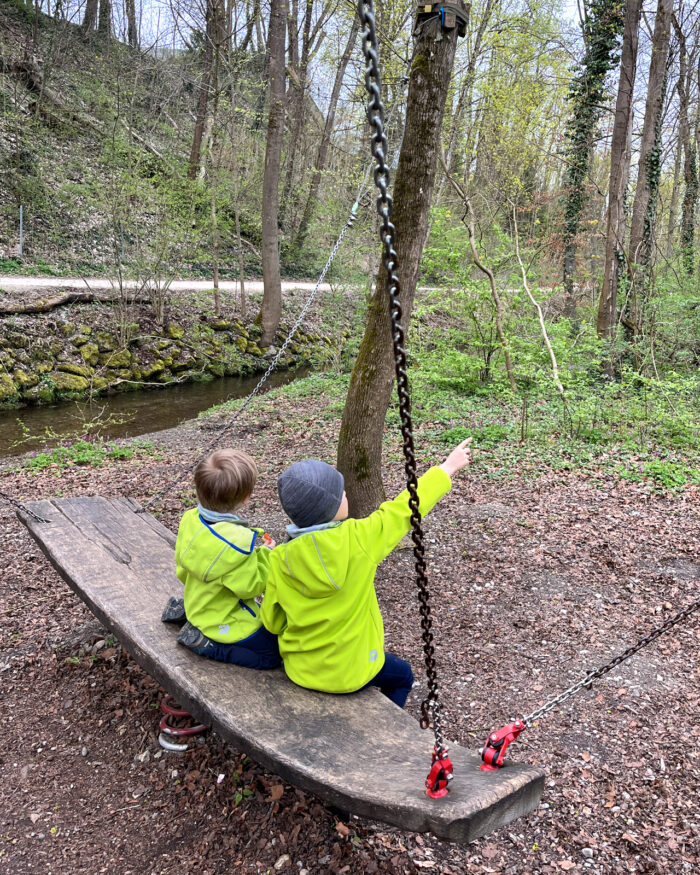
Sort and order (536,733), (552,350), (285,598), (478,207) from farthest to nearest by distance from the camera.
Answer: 1. (478,207)
2. (552,350)
3. (536,733)
4. (285,598)

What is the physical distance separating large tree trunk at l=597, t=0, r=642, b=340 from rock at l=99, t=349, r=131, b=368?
10206 millimetres

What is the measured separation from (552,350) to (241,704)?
322 inches

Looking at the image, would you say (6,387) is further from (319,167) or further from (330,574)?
(319,167)

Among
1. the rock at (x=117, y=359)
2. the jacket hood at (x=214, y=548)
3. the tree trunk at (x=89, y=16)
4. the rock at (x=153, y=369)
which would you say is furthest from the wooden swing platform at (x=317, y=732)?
the tree trunk at (x=89, y=16)

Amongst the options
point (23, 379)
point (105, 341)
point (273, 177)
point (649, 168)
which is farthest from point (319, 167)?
point (23, 379)

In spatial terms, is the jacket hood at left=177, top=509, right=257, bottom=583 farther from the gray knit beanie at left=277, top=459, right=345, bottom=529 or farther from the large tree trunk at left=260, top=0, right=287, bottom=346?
the large tree trunk at left=260, top=0, right=287, bottom=346

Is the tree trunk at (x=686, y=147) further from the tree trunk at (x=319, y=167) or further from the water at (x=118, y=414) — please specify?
the water at (x=118, y=414)

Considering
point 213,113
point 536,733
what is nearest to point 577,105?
point 213,113

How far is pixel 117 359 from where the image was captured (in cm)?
1380

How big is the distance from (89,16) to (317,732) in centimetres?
3126

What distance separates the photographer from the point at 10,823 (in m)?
2.64

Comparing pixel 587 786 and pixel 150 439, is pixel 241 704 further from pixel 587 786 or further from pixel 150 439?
pixel 150 439

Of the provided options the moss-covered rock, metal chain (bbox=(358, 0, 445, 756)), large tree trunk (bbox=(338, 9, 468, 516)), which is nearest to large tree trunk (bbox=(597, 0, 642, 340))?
large tree trunk (bbox=(338, 9, 468, 516))

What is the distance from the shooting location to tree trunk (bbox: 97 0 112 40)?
25328mm
